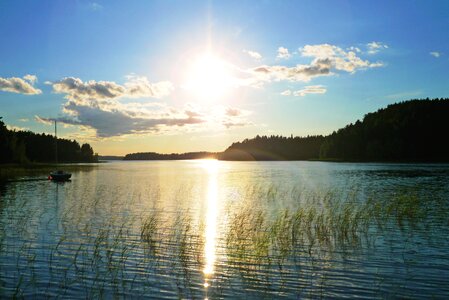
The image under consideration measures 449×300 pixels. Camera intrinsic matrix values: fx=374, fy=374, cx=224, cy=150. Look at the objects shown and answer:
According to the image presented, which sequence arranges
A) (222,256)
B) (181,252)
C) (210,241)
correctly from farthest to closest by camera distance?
1. (210,241)
2. (181,252)
3. (222,256)

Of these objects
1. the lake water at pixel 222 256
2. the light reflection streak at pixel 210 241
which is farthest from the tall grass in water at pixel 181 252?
the light reflection streak at pixel 210 241

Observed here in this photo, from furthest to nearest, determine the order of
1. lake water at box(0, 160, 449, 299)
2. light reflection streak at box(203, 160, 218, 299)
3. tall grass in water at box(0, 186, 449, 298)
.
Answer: light reflection streak at box(203, 160, 218, 299)
tall grass in water at box(0, 186, 449, 298)
lake water at box(0, 160, 449, 299)

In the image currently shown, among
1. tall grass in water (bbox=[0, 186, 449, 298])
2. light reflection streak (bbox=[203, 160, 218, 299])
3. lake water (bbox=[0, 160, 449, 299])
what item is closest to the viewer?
lake water (bbox=[0, 160, 449, 299])

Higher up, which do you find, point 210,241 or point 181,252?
point 181,252

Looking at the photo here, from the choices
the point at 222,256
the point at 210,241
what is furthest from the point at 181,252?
the point at 210,241

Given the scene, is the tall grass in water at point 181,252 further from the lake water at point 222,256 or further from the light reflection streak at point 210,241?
the light reflection streak at point 210,241

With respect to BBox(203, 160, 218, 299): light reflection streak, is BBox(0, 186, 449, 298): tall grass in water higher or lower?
higher

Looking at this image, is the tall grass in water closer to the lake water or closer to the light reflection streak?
the lake water

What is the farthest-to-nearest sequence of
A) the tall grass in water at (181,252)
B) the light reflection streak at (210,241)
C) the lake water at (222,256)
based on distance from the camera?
the light reflection streak at (210,241), the tall grass in water at (181,252), the lake water at (222,256)

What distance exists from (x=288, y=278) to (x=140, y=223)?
1876cm

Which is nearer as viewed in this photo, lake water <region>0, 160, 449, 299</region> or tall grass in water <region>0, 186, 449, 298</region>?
lake water <region>0, 160, 449, 299</region>

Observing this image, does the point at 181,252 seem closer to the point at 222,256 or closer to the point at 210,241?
the point at 222,256

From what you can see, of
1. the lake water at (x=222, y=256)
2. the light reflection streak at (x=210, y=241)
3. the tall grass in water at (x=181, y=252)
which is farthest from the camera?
the light reflection streak at (x=210, y=241)

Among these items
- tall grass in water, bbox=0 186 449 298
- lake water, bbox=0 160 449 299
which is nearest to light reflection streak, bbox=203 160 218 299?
lake water, bbox=0 160 449 299
